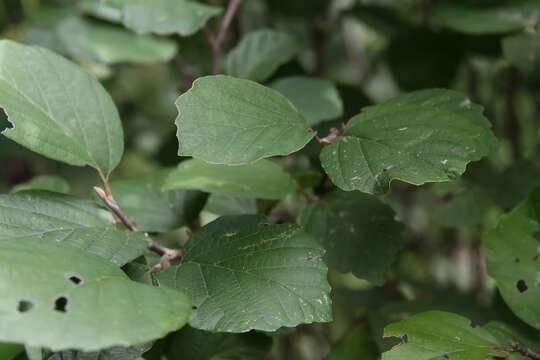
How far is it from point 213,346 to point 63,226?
25cm

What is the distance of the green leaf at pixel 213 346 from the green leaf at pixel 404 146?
270 millimetres

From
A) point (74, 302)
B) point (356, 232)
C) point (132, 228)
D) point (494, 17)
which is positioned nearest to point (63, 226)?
point (132, 228)

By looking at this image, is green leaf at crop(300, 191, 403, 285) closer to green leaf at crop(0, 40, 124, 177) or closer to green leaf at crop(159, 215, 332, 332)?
green leaf at crop(159, 215, 332, 332)

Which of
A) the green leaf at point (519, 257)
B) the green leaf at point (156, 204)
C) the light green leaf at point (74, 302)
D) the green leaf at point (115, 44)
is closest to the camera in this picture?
the light green leaf at point (74, 302)

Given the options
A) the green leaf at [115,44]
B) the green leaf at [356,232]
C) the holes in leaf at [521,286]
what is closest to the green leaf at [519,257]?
the holes in leaf at [521,286]

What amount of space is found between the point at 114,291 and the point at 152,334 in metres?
0.07

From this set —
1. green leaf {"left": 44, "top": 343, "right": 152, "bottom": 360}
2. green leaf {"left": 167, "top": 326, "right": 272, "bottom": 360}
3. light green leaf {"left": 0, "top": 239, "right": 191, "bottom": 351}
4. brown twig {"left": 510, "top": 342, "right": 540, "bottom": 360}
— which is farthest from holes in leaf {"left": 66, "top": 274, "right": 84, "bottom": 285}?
brown twig {"left": 510, "top": 342, "right": 540, "bottom": 360}

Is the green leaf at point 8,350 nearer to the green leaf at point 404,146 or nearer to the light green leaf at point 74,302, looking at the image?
the light green leaf at point 74,302

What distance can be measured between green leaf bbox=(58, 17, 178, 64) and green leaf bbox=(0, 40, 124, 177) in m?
0.53

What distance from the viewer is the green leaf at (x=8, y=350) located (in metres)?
0.73

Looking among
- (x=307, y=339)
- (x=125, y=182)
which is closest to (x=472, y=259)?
(x=307, y=339)

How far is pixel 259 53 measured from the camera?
1251 mm

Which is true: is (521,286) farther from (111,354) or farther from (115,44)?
(115,44)

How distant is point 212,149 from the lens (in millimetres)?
716
